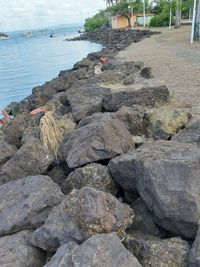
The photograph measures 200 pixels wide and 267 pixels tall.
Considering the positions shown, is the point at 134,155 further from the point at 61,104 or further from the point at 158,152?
the point at 61,104

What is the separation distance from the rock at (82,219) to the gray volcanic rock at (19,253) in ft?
0.42

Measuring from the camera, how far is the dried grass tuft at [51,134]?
7.18m

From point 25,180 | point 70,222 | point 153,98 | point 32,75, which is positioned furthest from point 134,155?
point 32,75

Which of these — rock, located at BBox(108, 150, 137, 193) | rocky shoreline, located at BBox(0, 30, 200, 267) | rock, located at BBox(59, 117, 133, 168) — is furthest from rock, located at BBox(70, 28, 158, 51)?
rock, located at BBox(108, 150, 137, 193)

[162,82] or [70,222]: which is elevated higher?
[70,222]

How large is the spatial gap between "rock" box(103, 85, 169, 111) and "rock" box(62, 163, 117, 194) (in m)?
2.96

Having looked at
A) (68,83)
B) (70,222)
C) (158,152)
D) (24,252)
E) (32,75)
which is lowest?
(32,75)

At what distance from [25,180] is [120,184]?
131cm

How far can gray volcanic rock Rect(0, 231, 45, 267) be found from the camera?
13.7ft

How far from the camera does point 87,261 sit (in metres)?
3.35

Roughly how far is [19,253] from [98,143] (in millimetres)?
2121

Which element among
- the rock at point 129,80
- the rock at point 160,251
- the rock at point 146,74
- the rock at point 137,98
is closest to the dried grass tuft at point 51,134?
the rock at point 137,98

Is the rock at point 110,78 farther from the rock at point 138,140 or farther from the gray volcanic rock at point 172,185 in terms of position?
the gray volcanic rock at point 172,185

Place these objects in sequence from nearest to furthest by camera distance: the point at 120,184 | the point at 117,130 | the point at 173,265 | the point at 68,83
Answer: the point at 173,265 → the point at 120,184 → the point at 117,130 → the point at 68,83
